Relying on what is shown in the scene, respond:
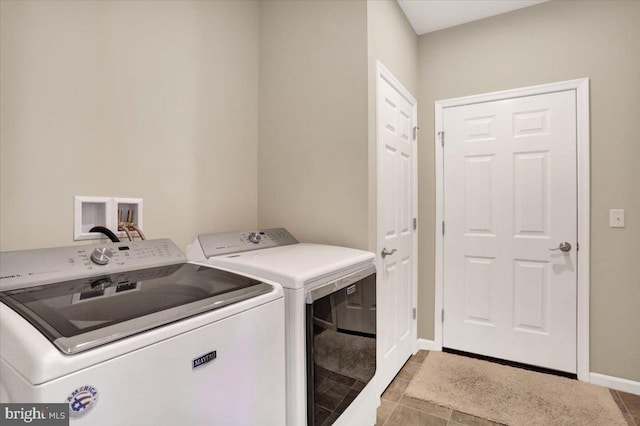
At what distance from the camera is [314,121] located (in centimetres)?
198

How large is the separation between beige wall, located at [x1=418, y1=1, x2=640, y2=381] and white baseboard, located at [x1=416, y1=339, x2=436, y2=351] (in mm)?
1026

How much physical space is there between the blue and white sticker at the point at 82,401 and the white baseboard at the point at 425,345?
2.49m

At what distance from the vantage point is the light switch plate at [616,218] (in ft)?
Result: 6.96

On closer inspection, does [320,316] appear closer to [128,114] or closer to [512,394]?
[128,114]

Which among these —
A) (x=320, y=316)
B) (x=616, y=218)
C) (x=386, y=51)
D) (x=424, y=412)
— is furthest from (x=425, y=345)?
(x=386, y=51)

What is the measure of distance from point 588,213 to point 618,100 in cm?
75

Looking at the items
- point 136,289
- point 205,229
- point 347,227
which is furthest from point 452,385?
point 136,289

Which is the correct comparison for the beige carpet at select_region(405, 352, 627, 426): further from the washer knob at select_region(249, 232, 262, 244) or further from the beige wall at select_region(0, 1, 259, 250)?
the beige wall at select_region(0, 1, 259, 250)

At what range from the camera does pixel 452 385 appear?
2.16 metres

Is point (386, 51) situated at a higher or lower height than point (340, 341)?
higher

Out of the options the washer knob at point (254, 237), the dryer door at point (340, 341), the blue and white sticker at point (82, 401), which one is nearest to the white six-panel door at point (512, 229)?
the dryer door at point (340, 341)

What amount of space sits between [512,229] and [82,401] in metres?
2.63

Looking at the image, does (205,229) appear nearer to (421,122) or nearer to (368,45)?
(368,45)

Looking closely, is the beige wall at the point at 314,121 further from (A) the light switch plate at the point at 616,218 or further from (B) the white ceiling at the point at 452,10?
(A) the light switch plate at the point at 616,218
